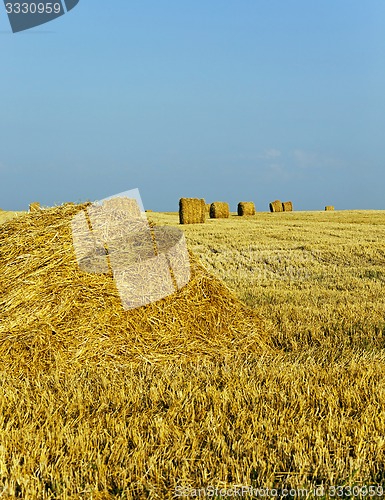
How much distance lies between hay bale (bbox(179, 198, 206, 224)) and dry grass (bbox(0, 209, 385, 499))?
23362 millimetres

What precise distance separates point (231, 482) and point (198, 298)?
10.7 ft

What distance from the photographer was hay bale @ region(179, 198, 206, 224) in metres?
31.6

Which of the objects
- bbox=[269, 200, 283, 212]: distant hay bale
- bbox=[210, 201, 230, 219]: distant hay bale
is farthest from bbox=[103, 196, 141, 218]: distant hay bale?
bbox=[269, 200, 283, 212]: distant hay bale

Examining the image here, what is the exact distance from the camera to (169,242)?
609 centimetres

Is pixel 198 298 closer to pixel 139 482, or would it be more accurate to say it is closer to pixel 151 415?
pixel 151 415

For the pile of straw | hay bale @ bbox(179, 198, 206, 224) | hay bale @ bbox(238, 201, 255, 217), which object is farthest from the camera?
hay bale @ bbox(238, 201, 255, 217)

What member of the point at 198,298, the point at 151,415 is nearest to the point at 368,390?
the point at 151,415

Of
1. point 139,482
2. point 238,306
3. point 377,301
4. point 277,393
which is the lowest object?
point 377,301

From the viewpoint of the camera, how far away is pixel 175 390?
4.18 metres

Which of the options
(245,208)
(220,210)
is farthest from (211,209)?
(245,208)

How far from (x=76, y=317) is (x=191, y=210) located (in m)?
26.7

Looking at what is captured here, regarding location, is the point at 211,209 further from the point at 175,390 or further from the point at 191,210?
the point at 175,390
